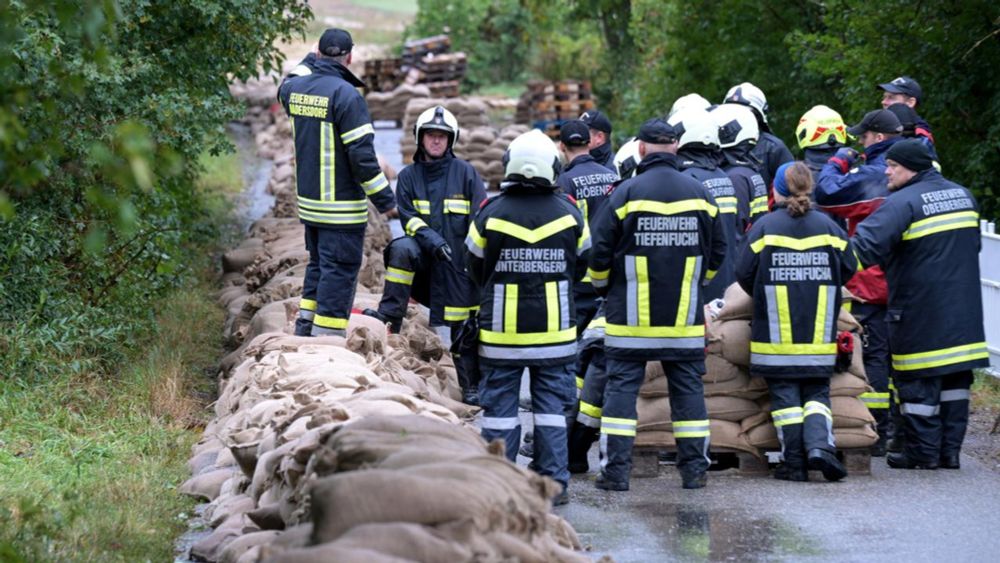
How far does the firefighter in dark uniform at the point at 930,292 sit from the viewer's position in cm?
794

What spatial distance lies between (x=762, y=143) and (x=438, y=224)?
8.03 feet

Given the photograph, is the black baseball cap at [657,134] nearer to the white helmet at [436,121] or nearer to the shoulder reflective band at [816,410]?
the shoulder reflective band at [816,410]

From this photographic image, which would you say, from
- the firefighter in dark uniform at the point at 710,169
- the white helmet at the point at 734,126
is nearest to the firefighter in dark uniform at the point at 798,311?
the firefighter in dark uniform at the point at 710,169

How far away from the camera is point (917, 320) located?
800 centimetres

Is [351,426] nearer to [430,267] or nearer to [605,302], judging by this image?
[605,302]

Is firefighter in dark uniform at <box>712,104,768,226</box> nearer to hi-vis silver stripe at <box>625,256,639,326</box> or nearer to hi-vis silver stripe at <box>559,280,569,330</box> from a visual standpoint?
hi-vis silver stripe at <box>625,256,639,326</box>

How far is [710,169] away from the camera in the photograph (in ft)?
28.2

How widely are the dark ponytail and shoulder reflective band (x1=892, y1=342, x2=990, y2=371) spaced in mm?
1157

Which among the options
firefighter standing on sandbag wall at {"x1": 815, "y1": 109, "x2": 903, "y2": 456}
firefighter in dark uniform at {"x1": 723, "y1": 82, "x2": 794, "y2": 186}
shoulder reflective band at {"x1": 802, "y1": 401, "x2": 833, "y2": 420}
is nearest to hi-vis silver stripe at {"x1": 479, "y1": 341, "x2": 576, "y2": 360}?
shoulder reflective band at {"x1": 802, "y1": 401, "x2": 833, "y2": 420}

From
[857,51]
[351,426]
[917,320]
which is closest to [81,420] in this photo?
[351,426]

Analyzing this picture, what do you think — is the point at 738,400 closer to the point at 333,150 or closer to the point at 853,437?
the point at 853,437

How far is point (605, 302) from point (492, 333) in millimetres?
913

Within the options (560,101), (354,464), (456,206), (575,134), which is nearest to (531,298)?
(354,464)

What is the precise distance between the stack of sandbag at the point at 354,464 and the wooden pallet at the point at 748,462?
1.28m
